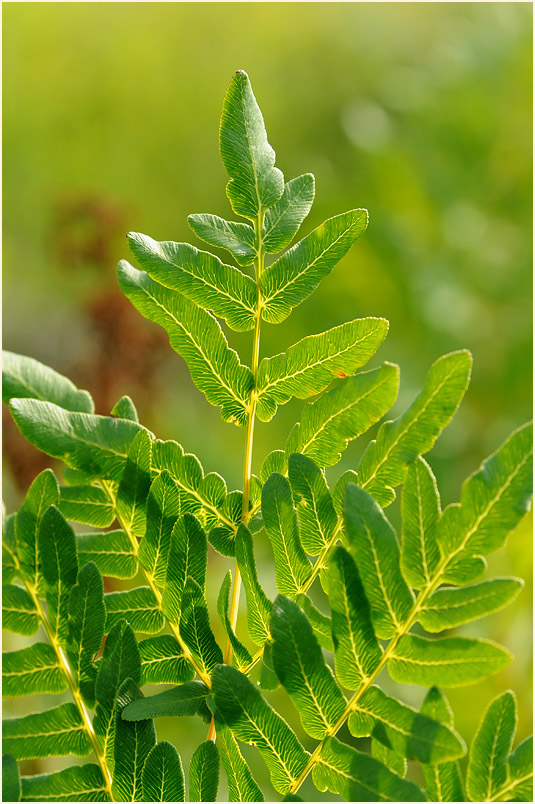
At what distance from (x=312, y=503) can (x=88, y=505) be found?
0.05 m

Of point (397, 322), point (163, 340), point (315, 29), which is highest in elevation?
point (315, 29)

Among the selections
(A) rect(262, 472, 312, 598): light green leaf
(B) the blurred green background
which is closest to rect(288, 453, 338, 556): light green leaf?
(A) rect(262, 472, 312, 598): light green leaf

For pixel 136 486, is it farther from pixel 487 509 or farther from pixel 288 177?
pixel 288 177

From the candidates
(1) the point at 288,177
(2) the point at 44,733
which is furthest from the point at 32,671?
(1) the point at 288,177

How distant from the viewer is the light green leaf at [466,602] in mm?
138

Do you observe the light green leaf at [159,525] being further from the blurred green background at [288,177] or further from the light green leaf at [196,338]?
the blurred green background at [288,177]

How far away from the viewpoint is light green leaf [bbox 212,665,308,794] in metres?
0.15

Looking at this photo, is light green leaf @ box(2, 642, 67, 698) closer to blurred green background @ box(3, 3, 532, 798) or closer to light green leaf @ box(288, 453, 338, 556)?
light green leaf @ box(288, 453, 338, 556)

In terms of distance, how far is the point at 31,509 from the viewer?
165 mm

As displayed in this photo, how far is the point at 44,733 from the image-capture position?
0.17 m

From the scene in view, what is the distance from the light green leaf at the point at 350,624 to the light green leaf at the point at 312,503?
0.06 feet

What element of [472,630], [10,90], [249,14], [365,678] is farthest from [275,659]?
[249,14]

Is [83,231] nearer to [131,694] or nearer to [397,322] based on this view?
[397,322]

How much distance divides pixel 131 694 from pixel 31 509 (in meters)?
0.04
